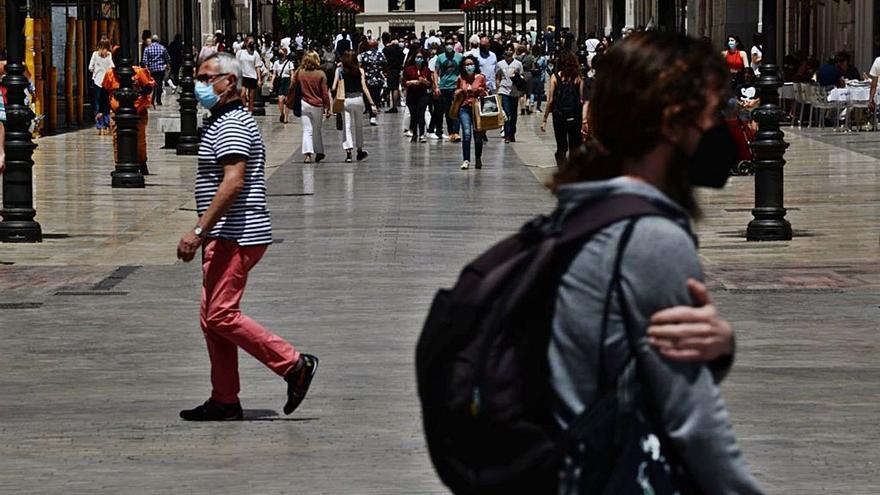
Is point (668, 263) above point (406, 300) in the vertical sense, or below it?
above

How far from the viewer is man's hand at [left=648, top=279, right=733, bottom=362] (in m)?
3.38

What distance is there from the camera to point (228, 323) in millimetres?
9281

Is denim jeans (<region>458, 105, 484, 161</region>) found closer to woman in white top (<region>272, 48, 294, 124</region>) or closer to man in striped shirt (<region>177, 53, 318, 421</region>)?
woman in white top (<region>272, 48, 294, 124</region>)

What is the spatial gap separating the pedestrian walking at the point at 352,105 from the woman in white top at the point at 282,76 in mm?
10108

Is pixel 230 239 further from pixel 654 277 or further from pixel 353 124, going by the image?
pixel 353 124

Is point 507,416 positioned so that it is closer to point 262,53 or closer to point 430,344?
point 430,344

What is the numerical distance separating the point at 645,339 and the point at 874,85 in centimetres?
3253

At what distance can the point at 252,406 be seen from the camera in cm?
993

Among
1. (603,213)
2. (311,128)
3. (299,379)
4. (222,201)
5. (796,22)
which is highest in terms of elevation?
(796,22)

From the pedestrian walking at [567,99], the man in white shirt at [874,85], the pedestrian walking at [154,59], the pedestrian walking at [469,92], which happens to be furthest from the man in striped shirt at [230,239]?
the pedestrian walking at [154,59]

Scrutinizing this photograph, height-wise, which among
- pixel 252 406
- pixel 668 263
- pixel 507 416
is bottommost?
pixel 252 406

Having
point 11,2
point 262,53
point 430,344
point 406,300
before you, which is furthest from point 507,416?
point 262,53

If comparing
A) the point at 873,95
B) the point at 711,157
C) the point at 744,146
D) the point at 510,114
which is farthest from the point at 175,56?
the point at 711,157

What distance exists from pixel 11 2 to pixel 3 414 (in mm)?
9351
